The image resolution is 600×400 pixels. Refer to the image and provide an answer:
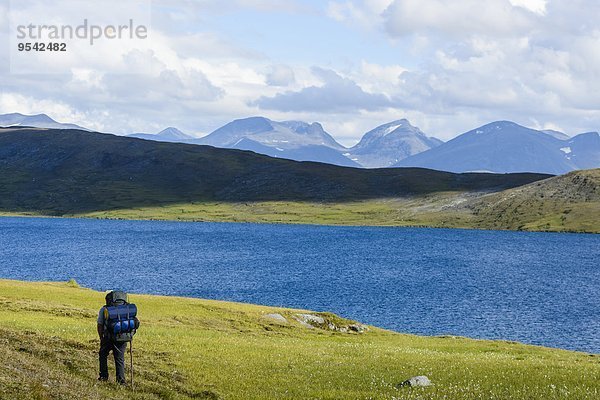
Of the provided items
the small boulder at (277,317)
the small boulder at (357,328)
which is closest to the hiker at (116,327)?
the small boulder at (277,317)

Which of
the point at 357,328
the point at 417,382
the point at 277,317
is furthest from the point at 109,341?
the point at 357,328

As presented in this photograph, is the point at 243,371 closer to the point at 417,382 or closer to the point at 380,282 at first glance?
the point at 417,382

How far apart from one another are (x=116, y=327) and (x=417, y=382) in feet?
43.3

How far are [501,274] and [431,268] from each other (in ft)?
56.9

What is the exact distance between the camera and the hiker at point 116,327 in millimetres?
24375

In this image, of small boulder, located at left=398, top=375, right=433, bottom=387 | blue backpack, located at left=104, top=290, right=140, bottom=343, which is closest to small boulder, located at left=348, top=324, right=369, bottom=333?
small boulder, located at left=398, top=375, right=433, bottom=387

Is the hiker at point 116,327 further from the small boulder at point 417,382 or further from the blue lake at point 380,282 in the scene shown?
the blue lake at point 380,282

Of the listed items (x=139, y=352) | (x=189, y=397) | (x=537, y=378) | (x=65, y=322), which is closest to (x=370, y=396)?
(x=189, y=397)

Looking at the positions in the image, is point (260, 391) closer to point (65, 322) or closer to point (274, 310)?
point (65, 322)

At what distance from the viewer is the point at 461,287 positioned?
130 m

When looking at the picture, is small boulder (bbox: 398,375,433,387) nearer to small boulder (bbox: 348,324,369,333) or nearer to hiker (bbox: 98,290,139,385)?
hiker (bbox: 98,290,139,385)

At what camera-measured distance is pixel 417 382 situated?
28328 millimetres

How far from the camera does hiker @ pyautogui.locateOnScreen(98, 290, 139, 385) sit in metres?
24.4

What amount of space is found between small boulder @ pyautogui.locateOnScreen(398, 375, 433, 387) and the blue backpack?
39.8ft
